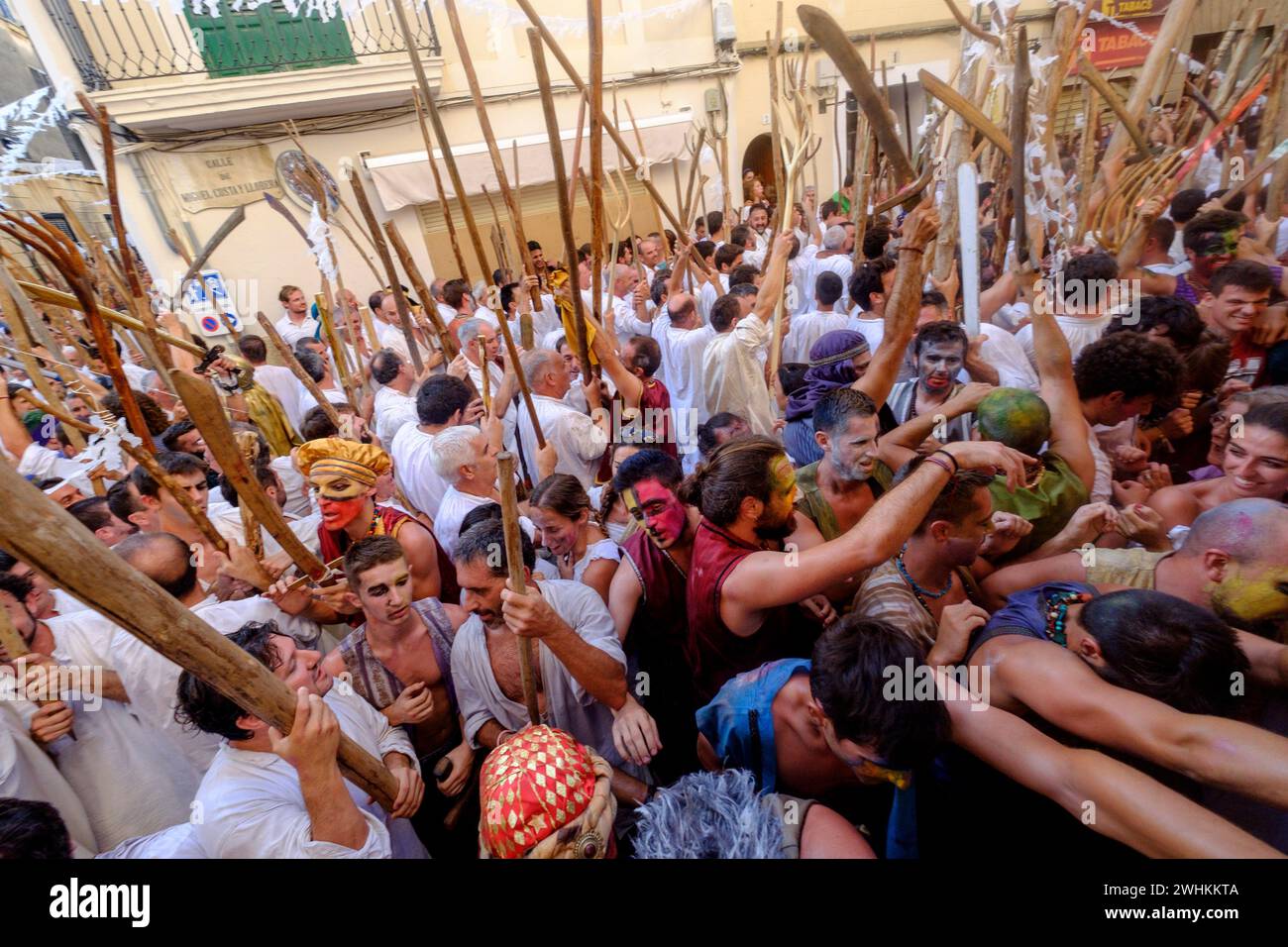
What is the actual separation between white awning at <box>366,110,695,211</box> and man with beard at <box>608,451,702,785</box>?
33.1 feet

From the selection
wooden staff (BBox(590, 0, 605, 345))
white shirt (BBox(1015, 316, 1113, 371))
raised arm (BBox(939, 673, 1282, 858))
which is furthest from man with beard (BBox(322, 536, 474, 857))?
white shirt (BBox(1015, 316, 1113, 371))

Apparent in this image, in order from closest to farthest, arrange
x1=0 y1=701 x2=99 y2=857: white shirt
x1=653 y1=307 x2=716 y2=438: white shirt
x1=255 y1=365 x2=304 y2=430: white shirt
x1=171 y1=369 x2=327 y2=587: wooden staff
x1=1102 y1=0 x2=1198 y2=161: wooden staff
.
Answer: x1=171 y1=369 x2=327 y2=587: wooden staff → x1=0 y1=701 x2=99 y2=857: white shirt → x1=1102 y1=0 x2=1198 y2=161: wooden staff → x1=653 y1=307 x2=716 y2=438: white shirt → x1=255 y1=365 x2=304 y2=430: white shirt

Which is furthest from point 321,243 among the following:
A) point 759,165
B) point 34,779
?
point 759,165

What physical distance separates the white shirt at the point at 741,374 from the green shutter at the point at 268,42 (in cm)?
1088

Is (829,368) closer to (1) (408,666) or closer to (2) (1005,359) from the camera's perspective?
(2) (1005,359)

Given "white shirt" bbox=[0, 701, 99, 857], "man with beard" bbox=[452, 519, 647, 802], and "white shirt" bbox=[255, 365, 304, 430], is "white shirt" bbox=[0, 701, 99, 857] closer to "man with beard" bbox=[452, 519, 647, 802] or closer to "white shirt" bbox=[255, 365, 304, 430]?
"man with beard" bbox=[452, 519, 647, 802]

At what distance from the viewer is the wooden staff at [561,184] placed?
2727 millimetres

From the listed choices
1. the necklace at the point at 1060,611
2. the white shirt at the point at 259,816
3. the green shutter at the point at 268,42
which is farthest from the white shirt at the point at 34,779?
the green shutter at the point at 268,42

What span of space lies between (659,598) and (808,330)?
A: 11.9 ft

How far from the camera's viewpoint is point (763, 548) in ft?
6.97

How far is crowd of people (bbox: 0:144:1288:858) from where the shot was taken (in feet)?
4.71

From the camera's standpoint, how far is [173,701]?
7.03 ft
